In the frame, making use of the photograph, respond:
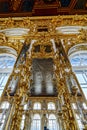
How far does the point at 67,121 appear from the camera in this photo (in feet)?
9.86

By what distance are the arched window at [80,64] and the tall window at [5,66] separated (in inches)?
74.0

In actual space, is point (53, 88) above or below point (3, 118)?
above

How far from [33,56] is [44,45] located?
0.84 meters

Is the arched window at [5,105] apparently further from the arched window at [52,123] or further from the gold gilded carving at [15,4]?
the gold gilded carving at [15,4]

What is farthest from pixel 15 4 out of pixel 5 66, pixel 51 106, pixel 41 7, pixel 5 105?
pixel 51 106

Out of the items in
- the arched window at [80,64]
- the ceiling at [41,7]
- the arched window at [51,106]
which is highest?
the ceiling at [41,7]

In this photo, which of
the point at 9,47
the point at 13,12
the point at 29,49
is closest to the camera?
the point at 29,49

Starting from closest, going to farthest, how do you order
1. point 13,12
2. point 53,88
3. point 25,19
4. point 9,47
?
point 53,88, point 9,47, point 25,19, point 13,12

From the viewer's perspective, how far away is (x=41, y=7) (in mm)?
8742

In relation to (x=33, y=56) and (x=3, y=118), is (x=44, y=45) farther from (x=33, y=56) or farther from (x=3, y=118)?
(x=3, y=118)

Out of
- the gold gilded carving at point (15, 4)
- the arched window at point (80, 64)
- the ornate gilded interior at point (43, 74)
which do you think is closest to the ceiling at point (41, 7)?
the gold gilded carving at point (15, 4)

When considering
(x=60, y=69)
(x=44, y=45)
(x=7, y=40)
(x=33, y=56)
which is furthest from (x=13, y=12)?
(x=60, y=69)

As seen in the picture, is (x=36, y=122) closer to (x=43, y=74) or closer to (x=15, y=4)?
(x=43, y=74)

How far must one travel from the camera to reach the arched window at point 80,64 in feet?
17.6
